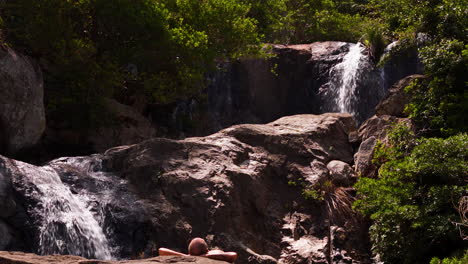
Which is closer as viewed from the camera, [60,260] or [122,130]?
[60,260]

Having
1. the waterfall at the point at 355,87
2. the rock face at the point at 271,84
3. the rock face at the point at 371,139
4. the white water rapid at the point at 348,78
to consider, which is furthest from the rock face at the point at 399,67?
the rock face at the point at 371,139

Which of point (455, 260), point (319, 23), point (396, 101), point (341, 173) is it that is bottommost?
point (455, 260)

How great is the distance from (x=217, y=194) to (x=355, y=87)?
32.2 ft

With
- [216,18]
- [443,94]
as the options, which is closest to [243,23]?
[216,18]

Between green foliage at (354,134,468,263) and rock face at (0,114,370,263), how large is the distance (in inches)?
50.1

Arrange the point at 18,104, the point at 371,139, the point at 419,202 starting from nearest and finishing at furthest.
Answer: the point at 419,202 < the point at 18,104 < the point at 371,139

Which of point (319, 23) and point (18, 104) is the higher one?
point (319, 23)

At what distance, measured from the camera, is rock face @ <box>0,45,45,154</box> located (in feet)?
46.4

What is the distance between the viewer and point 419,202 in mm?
11914

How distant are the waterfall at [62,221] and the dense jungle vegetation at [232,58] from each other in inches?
195

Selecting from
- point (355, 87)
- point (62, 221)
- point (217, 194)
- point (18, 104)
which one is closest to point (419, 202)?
point (217, 194)

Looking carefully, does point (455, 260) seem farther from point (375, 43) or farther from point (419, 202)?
point (375, 43)

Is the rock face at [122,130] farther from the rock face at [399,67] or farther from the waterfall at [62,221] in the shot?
the rock face at [399,67]

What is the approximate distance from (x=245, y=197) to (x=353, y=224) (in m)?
2.28
